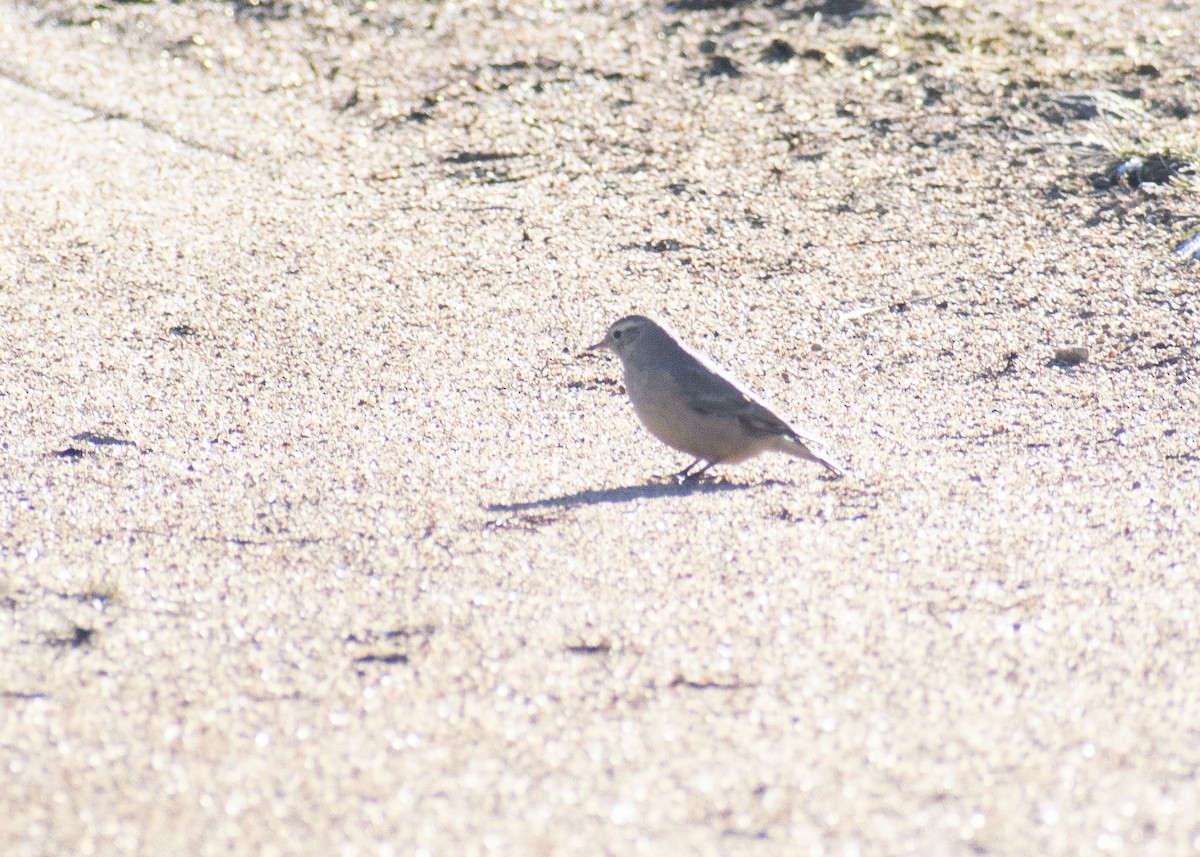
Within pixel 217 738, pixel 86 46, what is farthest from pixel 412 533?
pixel 86 46

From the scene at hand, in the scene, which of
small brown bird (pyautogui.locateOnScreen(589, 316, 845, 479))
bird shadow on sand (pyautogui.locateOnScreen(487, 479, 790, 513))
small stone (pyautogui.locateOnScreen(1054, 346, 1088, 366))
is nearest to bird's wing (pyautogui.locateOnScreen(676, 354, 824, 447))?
small brown bird (pyautogui.locateOnScreen(589, 316, 845, 479))

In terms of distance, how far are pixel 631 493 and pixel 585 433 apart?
0.72 m

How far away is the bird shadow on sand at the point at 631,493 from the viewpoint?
15.4 ft

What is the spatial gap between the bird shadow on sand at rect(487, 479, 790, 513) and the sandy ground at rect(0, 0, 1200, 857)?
3 cm

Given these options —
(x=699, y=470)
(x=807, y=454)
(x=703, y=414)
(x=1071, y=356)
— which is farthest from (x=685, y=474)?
(x=1071, y=356)

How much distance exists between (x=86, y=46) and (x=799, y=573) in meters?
7.17

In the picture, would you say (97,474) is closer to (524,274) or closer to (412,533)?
(412,533)

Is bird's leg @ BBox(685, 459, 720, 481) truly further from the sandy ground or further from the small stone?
the small stone

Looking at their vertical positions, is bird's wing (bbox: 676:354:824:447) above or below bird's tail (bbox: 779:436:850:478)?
above

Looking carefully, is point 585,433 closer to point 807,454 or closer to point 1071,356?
point 807,454

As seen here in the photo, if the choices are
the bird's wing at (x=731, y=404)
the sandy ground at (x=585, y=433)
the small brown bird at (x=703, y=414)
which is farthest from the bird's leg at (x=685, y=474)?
the bird's wing at (x=731, y=404)

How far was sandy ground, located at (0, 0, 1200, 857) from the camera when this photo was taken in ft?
9.66

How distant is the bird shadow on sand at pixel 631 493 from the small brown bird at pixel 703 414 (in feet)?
0.42

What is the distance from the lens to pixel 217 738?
3.06 m
